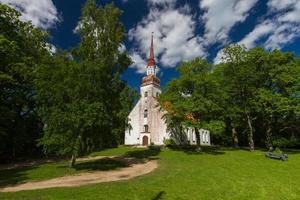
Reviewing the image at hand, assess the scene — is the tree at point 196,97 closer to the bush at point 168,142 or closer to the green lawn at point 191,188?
the bush at point 168,142

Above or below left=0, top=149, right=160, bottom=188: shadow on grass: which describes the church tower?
above

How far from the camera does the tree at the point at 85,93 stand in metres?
19.7

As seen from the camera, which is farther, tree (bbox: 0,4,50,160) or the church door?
the church door

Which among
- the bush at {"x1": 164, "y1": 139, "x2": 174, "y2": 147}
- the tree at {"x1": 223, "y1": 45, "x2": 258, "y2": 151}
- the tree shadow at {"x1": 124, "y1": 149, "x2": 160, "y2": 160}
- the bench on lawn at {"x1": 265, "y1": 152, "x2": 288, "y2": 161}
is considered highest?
the tree at {"x1": 223, "y1": 45, "x2": 258, "y2": 151}

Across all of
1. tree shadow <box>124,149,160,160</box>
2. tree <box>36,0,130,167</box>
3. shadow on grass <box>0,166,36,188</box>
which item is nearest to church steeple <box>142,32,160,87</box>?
tree shadow <box>124,149,160,160</box>

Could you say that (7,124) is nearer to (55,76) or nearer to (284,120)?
(55,76)

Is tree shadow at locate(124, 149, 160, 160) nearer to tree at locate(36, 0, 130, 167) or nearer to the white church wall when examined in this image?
tree at locate(36, 0, 130, 167)

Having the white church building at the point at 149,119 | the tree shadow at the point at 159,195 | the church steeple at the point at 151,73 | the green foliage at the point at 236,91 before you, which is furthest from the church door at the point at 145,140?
the tree shadow at the point at 159,195

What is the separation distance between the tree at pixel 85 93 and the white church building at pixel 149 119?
24.2 m

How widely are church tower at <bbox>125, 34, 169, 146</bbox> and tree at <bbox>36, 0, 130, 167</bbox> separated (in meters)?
24.3

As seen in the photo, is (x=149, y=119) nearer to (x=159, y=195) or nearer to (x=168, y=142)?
(x=168, y=142)

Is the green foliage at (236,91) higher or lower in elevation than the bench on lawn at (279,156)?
higher

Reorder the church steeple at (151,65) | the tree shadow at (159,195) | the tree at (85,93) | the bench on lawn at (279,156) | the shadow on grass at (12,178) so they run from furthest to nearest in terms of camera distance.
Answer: the church steeple at (151,65) < the bench on lawn at (279,156) < the tree at (85,93) < the shadow on grass at (12,178) < the tree shadow at (159,195)

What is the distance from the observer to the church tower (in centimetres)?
4766
